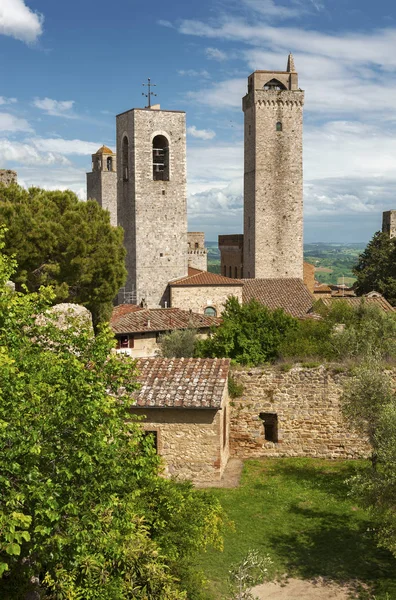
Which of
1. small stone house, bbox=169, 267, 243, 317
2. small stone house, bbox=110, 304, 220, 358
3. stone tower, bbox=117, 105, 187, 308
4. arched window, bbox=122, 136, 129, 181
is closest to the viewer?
small stone house, bbox=110, 304, 220, 358

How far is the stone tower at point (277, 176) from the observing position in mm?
51312

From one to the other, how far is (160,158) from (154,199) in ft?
9.80

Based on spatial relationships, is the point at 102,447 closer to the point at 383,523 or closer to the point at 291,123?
the point at 383,523

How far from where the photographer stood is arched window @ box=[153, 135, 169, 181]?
4128cm

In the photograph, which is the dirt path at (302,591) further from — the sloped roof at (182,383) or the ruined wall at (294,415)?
the ruined wall at (294,415)

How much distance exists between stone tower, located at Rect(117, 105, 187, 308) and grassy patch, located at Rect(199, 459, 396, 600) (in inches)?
1006

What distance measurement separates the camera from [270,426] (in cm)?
1670

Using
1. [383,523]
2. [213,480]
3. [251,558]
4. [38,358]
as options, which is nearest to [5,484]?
[38,358]

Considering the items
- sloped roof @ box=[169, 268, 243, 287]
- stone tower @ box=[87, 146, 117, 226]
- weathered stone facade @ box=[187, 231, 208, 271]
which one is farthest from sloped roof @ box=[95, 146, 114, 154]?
sloped roof @ box=[169, 268, 243, 287]

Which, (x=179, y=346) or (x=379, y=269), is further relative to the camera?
(x=379, y=269)

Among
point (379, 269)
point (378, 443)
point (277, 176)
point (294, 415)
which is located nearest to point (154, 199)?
point (277, 176)

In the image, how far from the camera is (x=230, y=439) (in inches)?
648

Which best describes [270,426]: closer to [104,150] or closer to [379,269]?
[379,269]

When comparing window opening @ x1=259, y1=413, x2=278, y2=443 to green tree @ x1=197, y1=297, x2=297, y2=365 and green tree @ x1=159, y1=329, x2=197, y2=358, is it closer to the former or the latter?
green tree @ x1=197, y1=297, x2=297, y2=365
